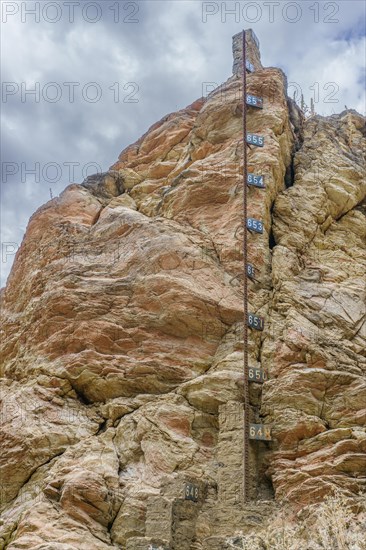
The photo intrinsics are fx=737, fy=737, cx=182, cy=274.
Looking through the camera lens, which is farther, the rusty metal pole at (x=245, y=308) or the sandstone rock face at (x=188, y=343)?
the rusty metal pole at (x=245, y=308)

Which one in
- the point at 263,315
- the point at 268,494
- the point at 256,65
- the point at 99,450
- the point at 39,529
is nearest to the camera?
the point at 39,529

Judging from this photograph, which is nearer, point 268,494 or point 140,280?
point 268,494

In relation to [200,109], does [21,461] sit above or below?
below

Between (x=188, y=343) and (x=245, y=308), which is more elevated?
(x=245, y=308)

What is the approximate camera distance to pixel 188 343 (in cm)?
2648

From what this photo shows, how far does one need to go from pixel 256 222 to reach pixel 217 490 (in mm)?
11677

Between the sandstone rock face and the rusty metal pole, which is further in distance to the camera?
the rusty metal pole

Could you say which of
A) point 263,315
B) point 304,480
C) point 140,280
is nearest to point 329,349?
point 263,315

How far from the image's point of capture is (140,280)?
2809cm

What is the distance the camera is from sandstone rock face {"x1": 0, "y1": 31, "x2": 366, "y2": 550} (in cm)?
2100

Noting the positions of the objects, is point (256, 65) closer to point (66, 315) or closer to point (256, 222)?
point (256, 222)

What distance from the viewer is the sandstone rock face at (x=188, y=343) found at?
827 inches

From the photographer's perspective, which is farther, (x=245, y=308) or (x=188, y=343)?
(x=188, y=343)

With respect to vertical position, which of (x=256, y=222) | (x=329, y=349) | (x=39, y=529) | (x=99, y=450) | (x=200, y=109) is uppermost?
(x=200, y=109)
